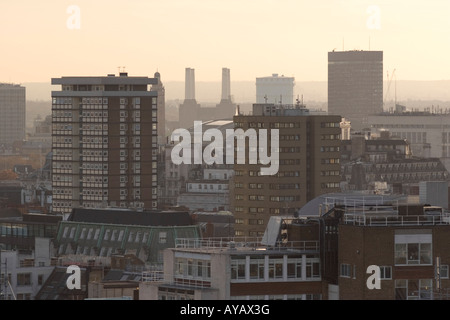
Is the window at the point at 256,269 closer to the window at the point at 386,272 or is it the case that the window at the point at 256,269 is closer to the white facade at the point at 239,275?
the white facade at the point at 239,275

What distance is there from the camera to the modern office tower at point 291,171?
17275 centimetres

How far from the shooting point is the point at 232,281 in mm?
54938

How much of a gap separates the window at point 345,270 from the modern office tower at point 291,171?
376 feet

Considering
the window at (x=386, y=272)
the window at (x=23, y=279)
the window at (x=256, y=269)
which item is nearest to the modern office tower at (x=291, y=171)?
the window at (x=23, y=279)

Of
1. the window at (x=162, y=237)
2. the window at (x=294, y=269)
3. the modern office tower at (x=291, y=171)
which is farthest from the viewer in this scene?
the modern office tower at (x=291, y=171)

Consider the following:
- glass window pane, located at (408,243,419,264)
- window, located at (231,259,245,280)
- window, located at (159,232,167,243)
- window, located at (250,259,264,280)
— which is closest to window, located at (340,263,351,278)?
glass window pane, located at (408,243,419,264)

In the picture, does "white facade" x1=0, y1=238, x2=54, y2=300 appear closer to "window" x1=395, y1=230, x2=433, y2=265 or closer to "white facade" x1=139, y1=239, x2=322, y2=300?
"white facade" x1=139, y1=239, x2=322, y2=300

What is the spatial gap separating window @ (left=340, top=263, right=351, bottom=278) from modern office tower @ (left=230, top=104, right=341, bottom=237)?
4511 inches

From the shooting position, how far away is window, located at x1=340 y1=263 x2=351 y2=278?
176ft

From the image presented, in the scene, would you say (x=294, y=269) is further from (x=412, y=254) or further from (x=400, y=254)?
(x=412, y=254)

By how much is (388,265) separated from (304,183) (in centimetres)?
12222
